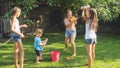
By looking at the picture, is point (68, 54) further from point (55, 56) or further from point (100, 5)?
point (100, 5)

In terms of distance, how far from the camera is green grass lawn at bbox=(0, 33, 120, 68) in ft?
30.9

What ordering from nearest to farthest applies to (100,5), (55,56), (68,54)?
(55,56)
(68,54)
(100,5)

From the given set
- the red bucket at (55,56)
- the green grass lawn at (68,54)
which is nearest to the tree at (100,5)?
the green grass lawn at (68,54)

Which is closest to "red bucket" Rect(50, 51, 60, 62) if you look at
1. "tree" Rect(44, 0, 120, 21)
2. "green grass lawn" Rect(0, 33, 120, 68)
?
"green grass lawn" Rect(0, 33, 120, 68)

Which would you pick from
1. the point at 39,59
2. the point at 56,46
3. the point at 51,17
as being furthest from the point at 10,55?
the point at 51,17

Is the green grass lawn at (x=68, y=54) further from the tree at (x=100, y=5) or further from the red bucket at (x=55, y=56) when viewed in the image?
the tree at (x=100, y=5)

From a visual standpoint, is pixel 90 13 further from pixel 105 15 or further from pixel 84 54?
pixel 105 15

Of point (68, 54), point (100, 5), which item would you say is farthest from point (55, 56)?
point (100, 5)

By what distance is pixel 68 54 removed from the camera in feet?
35.3

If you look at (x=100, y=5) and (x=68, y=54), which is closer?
(x=68, y=54)

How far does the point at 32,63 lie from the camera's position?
9547 millimetres

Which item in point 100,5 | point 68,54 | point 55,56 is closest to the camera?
point 55,56

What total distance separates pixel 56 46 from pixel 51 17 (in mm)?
4468

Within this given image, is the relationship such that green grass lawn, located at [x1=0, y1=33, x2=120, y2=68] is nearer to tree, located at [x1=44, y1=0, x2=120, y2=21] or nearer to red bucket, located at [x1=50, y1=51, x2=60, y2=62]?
red bucket, located at [x1=50, y1=51, x2=60, y2=62]
